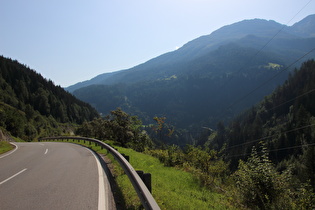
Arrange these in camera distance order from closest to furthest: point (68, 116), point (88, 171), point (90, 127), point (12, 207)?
point (12, 207)
point (88, 171)
point (90, 127)
point (68, 116)

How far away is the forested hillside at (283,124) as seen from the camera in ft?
309

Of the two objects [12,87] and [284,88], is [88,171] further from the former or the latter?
[284,88]

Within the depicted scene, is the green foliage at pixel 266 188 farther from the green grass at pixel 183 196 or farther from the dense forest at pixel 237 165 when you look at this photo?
the green grass at pixel 183 196

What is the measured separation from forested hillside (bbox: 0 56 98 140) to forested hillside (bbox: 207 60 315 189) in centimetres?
8058

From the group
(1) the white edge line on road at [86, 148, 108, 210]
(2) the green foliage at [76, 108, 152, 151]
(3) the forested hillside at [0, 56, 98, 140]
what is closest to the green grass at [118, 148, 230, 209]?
(1) the white edge line on road at [86, 148, 108, 210]

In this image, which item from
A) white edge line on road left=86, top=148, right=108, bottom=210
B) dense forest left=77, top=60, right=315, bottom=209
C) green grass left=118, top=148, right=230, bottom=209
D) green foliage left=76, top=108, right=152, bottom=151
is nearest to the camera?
white edge line on road left=86, top=148, right=108, bottom=210

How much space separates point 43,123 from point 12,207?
Answer: 9687 centimetres

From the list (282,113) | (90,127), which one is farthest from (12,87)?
(282,113)

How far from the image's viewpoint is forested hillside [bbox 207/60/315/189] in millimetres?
94131

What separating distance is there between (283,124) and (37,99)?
408 feet

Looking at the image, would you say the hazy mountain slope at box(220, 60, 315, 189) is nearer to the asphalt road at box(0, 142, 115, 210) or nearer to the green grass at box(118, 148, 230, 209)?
the green grass at box(118, 148, 230, 209)

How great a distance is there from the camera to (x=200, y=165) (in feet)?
39.9

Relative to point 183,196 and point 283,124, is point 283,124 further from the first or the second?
point 183,196

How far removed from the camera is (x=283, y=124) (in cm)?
11688
